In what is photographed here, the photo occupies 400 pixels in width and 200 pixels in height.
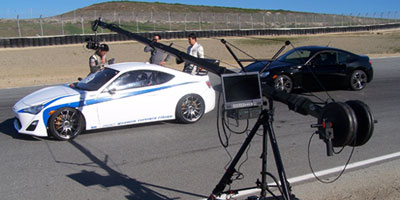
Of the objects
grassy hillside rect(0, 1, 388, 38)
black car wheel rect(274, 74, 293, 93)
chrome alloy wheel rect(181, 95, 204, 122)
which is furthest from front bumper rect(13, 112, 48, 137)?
grassy hillside rect(0, 1, 388, 38)

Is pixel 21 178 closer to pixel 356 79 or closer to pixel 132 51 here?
pixel 356 79

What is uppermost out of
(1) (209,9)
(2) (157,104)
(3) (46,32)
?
(1) (209,9)

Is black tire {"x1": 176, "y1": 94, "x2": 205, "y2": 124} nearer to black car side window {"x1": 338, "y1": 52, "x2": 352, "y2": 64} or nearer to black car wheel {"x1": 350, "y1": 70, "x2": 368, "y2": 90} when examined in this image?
black car side window {"x1": 338, "y1": 52, "x2": 352, "y2": 64}

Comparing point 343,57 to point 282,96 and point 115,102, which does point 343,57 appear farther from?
point 282,96

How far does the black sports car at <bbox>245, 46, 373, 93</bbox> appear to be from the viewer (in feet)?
39.7

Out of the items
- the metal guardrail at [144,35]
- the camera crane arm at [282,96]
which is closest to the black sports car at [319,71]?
the camera crane arm at [282,96]

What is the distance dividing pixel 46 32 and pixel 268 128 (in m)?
49.3

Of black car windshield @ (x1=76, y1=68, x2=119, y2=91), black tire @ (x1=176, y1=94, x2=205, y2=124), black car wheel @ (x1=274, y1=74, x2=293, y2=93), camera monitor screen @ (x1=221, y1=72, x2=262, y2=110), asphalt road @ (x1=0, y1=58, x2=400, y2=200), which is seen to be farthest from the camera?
black car wheel @ (x1=274, y1=74, x2=293, y2=93)

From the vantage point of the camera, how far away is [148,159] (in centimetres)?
659

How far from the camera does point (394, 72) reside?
59.0ft

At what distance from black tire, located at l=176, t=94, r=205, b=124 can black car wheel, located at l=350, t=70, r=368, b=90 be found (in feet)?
20.7

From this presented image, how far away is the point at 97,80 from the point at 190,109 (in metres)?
2.08

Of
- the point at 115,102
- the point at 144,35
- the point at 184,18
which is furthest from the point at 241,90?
the point at 184,18

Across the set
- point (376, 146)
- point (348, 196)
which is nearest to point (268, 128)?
point (348, 196)
